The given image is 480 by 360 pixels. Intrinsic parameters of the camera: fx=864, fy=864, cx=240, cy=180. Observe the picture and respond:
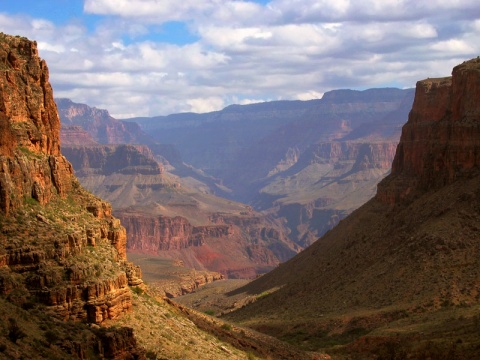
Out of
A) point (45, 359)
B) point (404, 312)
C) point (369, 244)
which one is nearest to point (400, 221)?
point (369, 244)

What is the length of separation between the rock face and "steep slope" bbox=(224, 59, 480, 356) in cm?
2554

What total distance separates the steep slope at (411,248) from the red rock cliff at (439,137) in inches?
4.9

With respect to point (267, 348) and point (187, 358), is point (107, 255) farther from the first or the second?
point (267, 348)

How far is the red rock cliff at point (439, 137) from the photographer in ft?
300

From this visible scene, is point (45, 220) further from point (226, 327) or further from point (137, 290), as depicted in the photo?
point (226, 327)

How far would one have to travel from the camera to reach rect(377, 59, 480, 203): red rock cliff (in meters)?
91.3

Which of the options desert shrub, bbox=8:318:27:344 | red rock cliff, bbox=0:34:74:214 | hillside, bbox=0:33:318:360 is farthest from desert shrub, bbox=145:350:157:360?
red rock cliff, bbox=0:34:74:214

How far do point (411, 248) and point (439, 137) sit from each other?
1692 centimetres

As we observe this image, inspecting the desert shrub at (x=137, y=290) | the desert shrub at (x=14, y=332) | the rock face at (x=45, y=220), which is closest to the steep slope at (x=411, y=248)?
the desert shrub at (x=137, y=290)

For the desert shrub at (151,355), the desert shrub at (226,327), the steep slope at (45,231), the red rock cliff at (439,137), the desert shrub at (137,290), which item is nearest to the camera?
the steep slope at (45,231)

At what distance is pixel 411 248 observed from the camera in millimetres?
86375

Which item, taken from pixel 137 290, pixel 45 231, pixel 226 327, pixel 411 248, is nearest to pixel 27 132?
pixel 45 231

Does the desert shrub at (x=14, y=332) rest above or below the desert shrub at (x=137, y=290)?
above

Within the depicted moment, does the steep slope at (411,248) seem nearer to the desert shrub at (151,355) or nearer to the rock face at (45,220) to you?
the desert shrub at (151,355)
